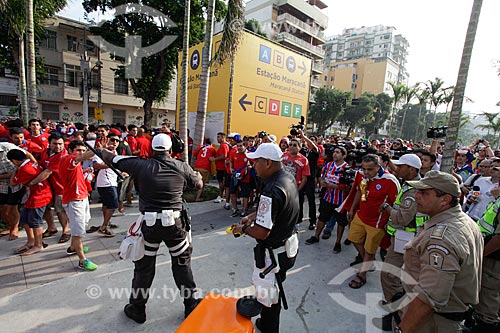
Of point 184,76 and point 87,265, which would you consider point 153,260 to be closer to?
point 87,265

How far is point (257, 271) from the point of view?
240cm

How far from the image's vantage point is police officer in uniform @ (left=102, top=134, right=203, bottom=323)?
2672 mm

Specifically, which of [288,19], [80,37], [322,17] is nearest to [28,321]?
[80,37]

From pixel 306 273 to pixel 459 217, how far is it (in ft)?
8.61

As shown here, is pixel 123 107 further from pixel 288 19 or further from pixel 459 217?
pixel 459 217

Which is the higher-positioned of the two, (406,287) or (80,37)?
(80,37)

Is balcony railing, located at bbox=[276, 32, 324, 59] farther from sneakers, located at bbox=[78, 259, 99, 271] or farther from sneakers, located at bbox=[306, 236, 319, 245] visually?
sneakers, located at bbox=[78, 259, 99, 271]

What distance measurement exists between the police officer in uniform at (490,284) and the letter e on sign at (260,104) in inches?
374

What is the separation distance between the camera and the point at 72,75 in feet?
81.7

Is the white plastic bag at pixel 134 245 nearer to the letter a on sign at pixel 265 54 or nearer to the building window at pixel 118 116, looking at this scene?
the letter a on sign at pixel 265 54

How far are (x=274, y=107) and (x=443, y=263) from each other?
1106 cm

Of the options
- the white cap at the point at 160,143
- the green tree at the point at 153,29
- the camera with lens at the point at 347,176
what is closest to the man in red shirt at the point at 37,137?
the white cap at the point at 160,143

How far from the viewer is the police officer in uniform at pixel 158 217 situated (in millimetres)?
2672

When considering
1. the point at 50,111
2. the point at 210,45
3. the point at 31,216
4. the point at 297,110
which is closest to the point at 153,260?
the point at 31,216
